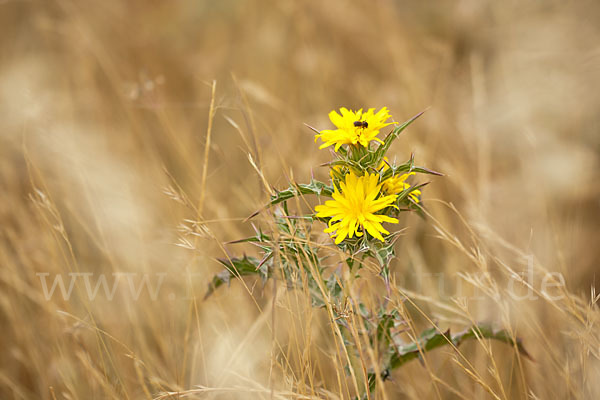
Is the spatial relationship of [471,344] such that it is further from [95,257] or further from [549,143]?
[95,257]

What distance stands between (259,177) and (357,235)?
37cm

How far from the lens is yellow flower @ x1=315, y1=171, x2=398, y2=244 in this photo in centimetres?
85

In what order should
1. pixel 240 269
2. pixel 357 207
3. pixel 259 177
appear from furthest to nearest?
pixel 259 177 < pixel 240 269 < pixel 357 207

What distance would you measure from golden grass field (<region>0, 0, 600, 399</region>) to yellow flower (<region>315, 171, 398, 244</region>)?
227mm

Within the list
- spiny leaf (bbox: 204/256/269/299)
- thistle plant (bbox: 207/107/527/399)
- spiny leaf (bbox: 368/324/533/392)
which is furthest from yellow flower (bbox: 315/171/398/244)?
spiny leaf (bbox: 368/324/533/392)

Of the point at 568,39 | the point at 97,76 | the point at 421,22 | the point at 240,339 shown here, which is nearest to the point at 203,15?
the point at 97,76

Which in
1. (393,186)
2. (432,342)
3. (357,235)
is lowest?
(432,342)

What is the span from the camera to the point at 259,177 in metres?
1.16

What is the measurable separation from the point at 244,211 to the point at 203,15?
6.15 ft

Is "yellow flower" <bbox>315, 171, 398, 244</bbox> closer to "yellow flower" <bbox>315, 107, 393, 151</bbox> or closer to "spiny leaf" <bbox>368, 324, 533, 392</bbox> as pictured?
"yellow flower" <bbox>315, 107, 393, 151</bbox>

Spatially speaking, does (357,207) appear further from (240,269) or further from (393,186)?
(240,269)

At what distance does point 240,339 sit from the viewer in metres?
1.56

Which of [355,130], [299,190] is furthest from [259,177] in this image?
[355,130]

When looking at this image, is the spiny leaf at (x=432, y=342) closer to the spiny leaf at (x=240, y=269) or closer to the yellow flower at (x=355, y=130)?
the spiny leaf at (x=240, y=269)
